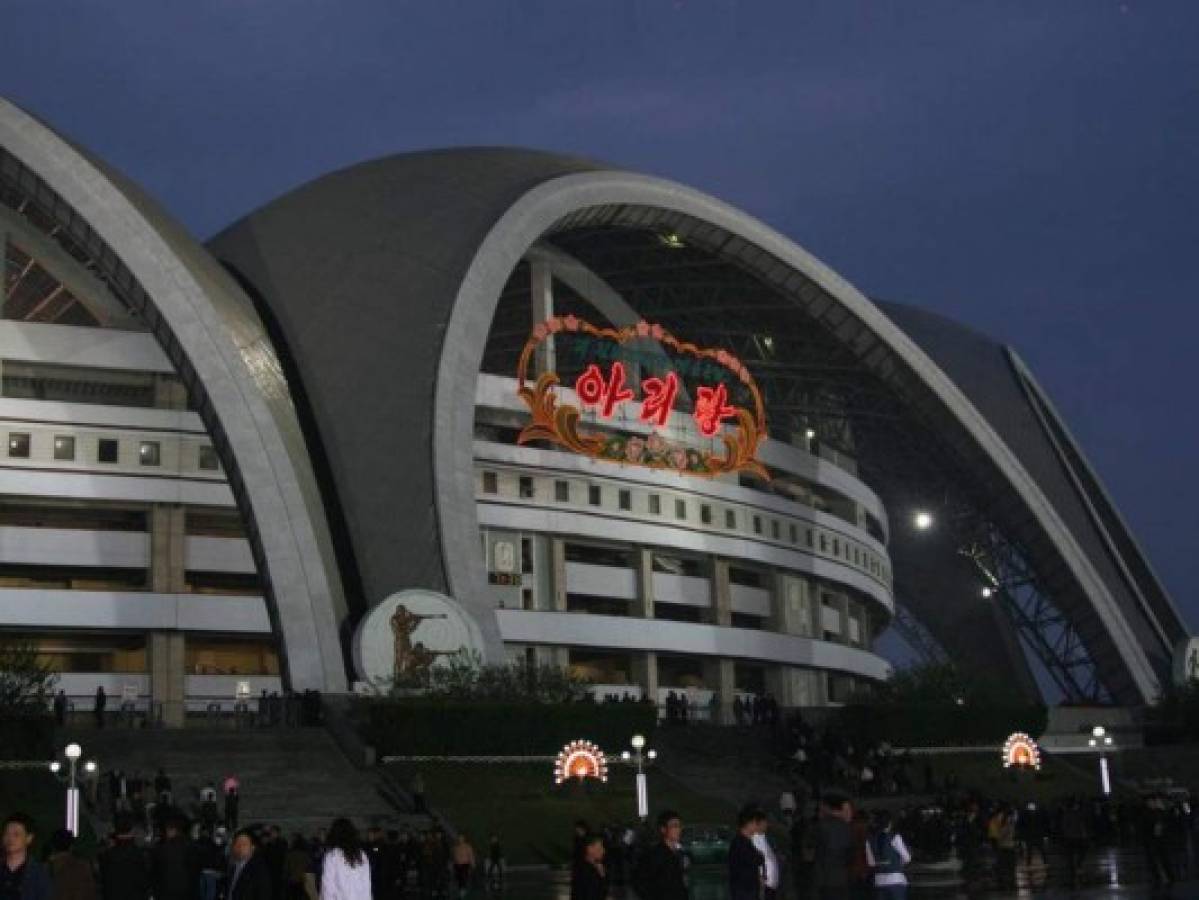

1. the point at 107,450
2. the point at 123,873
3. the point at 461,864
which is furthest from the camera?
the point at 107,450

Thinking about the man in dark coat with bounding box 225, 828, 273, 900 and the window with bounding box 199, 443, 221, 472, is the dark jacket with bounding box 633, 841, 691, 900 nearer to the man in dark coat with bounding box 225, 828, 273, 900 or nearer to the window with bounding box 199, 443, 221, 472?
the man in dark coat with bounding box 225, 828, 273, 900

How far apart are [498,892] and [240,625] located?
32105 millimetres

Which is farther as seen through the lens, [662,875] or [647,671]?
[647,671]

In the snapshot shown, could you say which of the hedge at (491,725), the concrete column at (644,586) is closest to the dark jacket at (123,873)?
the hedge at (491,725)

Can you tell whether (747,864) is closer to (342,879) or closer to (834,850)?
(834,850)

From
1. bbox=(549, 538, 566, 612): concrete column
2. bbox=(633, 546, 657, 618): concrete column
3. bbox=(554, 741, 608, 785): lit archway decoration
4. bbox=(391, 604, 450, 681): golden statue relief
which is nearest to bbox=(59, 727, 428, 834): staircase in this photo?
bbox=(554, 741, 608, 785): lit archway decoration

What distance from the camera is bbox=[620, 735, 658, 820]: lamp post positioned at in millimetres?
46125

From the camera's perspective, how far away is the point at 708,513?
256ft

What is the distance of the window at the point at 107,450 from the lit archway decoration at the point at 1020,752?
31.7m

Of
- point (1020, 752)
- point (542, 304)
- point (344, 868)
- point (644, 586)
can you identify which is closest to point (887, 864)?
point (344, 868)

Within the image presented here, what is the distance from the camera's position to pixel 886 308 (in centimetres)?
9594

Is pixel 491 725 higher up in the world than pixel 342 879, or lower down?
higher up

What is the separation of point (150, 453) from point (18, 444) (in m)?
4.35

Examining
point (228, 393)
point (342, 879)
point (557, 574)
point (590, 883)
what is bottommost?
point (590, 883)
